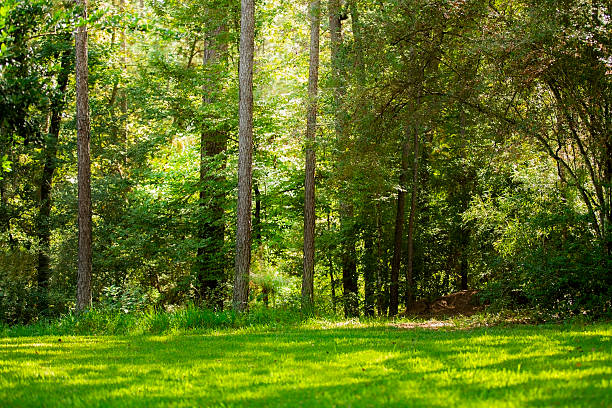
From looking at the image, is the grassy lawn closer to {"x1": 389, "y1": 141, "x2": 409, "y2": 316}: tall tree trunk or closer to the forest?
the forest

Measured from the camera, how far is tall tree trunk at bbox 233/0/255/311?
13.4 meters

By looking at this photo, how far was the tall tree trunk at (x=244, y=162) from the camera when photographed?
1340cm

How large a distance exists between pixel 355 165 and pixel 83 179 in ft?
23.4

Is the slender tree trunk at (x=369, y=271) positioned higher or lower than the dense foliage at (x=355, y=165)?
lower

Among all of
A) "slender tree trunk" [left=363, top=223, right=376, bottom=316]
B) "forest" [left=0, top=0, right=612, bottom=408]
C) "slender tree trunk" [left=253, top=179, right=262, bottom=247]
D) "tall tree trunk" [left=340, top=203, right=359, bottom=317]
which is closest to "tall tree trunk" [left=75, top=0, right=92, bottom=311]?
A: "forest" [left=0, top=0, right=612, bottom=408]

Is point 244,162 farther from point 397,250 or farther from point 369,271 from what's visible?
point 369,271

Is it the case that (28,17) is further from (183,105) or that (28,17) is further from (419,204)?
(419,204)

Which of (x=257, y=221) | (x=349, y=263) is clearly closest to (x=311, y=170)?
(x=257, y=221)

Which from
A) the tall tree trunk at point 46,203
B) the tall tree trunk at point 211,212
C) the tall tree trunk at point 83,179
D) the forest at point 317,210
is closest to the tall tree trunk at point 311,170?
the forest at point 317,210

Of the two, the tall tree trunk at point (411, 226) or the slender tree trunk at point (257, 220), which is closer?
the tall tree trunk at point (411, 226)

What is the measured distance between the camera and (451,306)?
54.9 ft

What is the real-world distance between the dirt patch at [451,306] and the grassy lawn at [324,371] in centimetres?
681

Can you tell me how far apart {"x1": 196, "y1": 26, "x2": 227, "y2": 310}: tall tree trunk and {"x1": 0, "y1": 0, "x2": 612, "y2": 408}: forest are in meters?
0.09

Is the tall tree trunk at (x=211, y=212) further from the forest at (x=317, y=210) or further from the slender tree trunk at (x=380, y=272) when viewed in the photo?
the slender tree trunk at (x=380, y=272)
